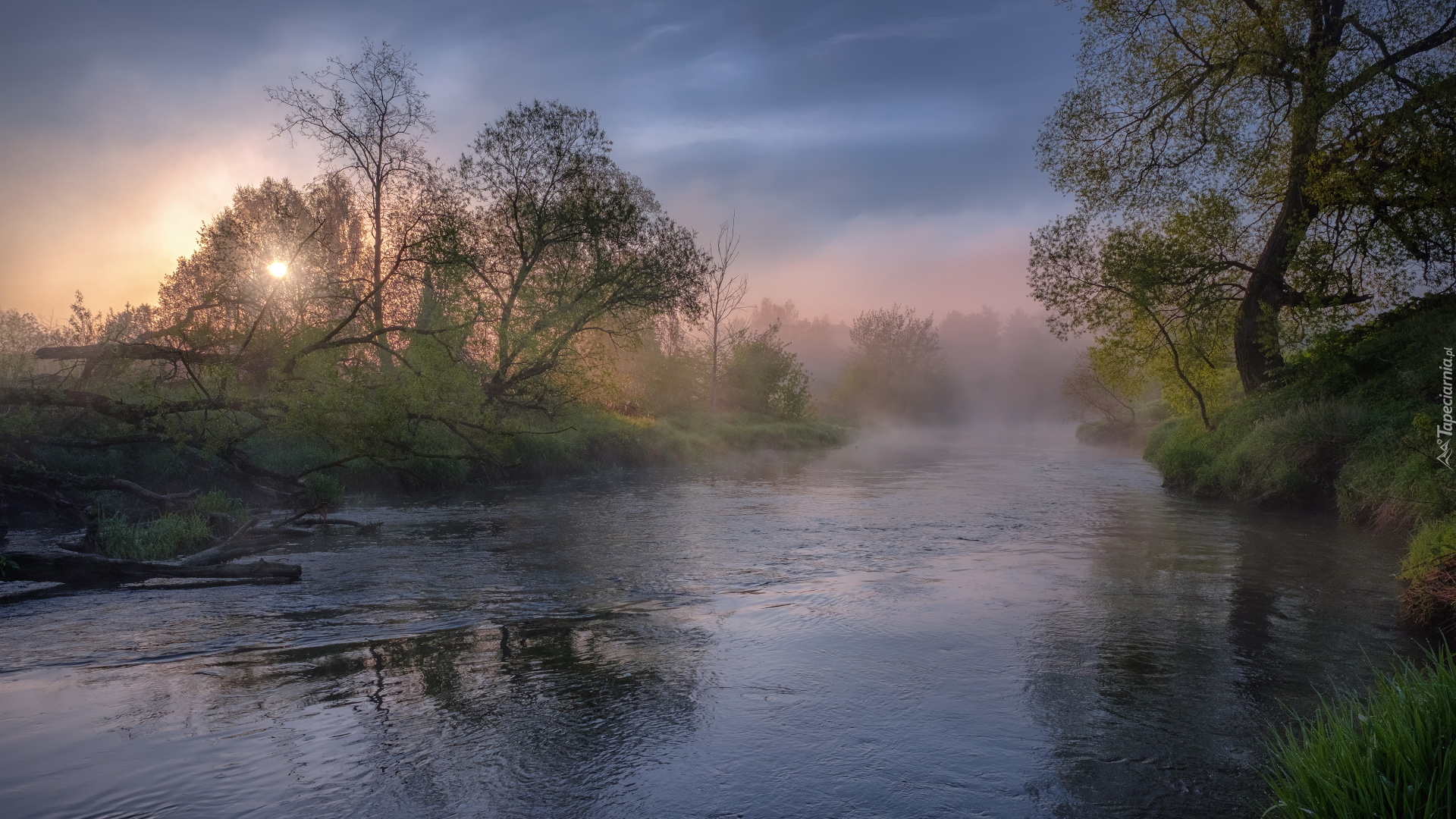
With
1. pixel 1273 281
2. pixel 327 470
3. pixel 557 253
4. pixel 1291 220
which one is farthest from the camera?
pixel 557 253

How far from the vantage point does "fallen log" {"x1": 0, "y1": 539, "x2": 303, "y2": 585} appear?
946 cm

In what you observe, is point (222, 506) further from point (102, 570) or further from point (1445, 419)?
point (1445, 419)

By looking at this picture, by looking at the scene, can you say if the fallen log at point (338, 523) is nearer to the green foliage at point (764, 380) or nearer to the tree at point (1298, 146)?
the tree at point (1298, 146)

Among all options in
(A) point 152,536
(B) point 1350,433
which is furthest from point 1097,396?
(A) point 152,536

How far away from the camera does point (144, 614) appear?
333 inches

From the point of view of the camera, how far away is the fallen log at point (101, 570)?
9.46 m

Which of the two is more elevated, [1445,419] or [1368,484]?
[1445,419]

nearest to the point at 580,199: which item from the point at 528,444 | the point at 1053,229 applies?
the point at 528,444

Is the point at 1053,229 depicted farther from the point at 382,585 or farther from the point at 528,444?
the point at 382,585

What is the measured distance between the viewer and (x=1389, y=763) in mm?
3330

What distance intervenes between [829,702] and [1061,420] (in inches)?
4037

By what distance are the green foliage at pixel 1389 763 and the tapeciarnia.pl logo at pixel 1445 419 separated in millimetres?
10054

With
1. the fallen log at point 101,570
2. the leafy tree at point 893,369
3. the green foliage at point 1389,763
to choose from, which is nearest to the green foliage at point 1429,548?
the green foliage at point 1389,763

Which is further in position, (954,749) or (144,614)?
(144,614)
